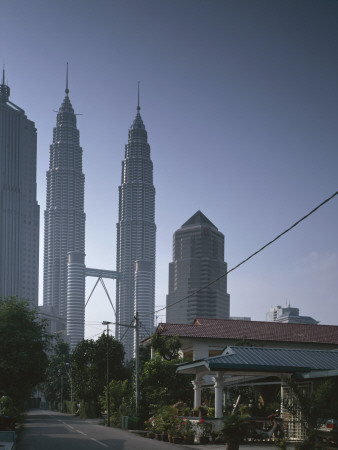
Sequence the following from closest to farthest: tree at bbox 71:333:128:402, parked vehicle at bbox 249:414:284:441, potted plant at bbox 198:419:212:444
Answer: parked vehicle at bbox 249:414:284:441, potted plant at bbox 198:419:212:444, tree at bbox 71:333:128:402

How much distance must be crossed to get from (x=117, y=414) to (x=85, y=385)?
2409cm

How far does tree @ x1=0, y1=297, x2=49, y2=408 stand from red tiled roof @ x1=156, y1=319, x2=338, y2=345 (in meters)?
18.4

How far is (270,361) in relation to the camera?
29.6 m

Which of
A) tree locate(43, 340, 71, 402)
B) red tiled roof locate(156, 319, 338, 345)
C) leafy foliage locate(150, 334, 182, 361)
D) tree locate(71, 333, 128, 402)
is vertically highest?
red tiled roof locate(156, 319, 338, 345)

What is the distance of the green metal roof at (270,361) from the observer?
28516 millimetres

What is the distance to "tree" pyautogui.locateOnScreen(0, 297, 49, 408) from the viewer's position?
116 feet

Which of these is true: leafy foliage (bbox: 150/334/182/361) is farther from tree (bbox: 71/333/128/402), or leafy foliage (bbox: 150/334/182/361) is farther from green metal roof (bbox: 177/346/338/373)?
tree (bbox: 71/333/128/402)

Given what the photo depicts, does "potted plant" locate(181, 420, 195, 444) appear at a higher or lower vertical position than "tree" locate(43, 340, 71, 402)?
higher

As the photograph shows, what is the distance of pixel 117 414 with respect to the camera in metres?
49.8

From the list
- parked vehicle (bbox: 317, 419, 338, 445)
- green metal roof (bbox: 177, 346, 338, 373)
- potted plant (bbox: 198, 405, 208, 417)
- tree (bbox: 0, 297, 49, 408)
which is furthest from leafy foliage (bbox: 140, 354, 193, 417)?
parked vehicle (bbox: 317, 419, 338, 445)

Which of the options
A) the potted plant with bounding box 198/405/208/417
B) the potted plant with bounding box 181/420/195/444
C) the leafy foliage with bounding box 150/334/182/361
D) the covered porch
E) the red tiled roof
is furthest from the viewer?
the red tiled roof

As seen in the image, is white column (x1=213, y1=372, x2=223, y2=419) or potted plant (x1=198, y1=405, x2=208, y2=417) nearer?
white column (x1=213, y1=372, x2=223, y2=419)

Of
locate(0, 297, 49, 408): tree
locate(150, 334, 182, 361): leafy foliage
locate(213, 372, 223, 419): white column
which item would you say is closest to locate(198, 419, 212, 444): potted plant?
locate(213, 372, 223, 419): white column

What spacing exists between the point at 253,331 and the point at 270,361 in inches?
1237
